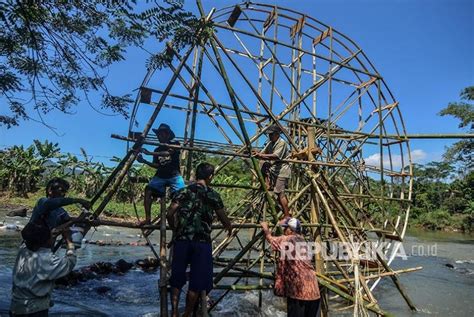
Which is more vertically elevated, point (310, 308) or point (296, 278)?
point (296, 278)

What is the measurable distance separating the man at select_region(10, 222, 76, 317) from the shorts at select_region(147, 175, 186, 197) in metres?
1.89

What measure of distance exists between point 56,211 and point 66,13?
239cm

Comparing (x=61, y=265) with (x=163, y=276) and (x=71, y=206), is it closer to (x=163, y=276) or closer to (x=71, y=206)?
(x=163, y=276)

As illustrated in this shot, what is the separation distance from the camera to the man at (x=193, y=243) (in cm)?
452

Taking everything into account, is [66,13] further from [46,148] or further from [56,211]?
[46,148]

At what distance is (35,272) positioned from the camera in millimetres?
3482

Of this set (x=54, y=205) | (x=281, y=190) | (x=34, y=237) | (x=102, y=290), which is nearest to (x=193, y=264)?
(x=54, y=205)

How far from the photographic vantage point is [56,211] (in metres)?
4.41

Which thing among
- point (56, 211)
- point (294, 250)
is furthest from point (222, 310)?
point (56, 211)

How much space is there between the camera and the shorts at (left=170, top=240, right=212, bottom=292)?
452 centimetres

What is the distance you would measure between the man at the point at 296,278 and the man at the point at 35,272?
2.51 meters

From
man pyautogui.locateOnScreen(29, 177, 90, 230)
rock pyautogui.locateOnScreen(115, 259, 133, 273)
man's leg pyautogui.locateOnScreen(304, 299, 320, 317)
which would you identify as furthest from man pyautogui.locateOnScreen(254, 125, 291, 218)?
rock pyautogui.locateOnScreen(115, 259, 133, 273)

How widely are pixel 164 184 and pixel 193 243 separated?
118 cm

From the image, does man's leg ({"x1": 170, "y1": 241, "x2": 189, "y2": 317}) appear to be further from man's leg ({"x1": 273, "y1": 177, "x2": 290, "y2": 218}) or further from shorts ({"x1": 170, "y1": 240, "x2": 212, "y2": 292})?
man's leg ({"x1": 273, "y1": 177, "x2": 290, "y2": 218})
